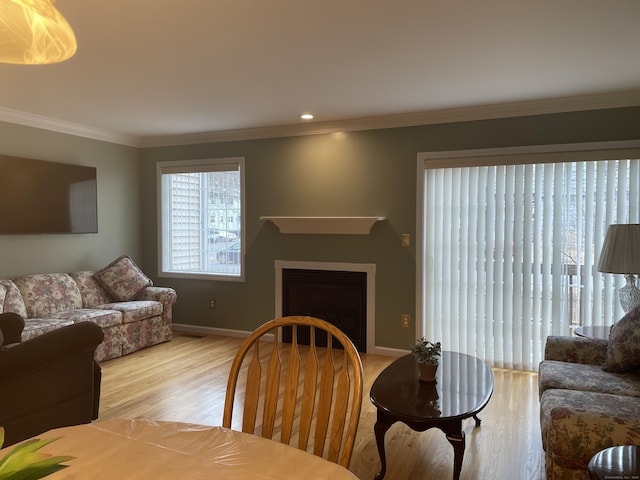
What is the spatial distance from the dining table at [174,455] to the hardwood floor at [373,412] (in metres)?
1.41

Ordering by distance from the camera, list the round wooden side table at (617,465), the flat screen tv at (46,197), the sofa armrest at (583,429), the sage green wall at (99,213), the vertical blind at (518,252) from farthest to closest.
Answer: the sage green wall at (99,213)
the flat screen tv at (46,197)
the vertical blind at (518,252)
the sofa armrest at (583,429)
the round wooden side table at (617,465)

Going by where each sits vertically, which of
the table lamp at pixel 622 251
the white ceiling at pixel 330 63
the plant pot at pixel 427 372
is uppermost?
the white ceiling at pixel 330 63

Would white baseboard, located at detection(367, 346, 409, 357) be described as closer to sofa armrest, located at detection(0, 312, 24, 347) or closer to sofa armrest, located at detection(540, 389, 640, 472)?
sofa armrest, located at detection(540, 389, 640, 472)

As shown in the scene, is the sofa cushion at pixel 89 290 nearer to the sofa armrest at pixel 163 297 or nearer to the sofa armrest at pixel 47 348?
the sofa armrest at pixel 163 297

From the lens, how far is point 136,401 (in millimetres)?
3340

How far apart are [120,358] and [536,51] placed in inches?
176

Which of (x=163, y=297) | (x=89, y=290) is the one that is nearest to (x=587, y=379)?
(x=163, y=297)

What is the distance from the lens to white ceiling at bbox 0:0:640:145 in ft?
7.55

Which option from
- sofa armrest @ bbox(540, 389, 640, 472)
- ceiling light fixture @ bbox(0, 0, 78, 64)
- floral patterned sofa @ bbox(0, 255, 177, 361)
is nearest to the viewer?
ceiling light fixture @ bbox(0, 0, 78, 64)

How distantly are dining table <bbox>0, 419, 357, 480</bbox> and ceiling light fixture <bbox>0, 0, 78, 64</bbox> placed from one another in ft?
3.53

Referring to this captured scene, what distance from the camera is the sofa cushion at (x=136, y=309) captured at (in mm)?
A: 4557

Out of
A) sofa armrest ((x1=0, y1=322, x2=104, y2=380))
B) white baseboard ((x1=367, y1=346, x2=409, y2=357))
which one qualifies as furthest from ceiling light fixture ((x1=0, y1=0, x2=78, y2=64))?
white baseboard ((x1=367, y1=346, x2=409, y2=357))

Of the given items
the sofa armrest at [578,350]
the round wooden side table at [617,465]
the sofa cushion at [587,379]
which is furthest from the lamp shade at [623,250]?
the round wooden side table at [617,465]

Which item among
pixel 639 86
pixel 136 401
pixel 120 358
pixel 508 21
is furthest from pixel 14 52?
pixel 639 86
